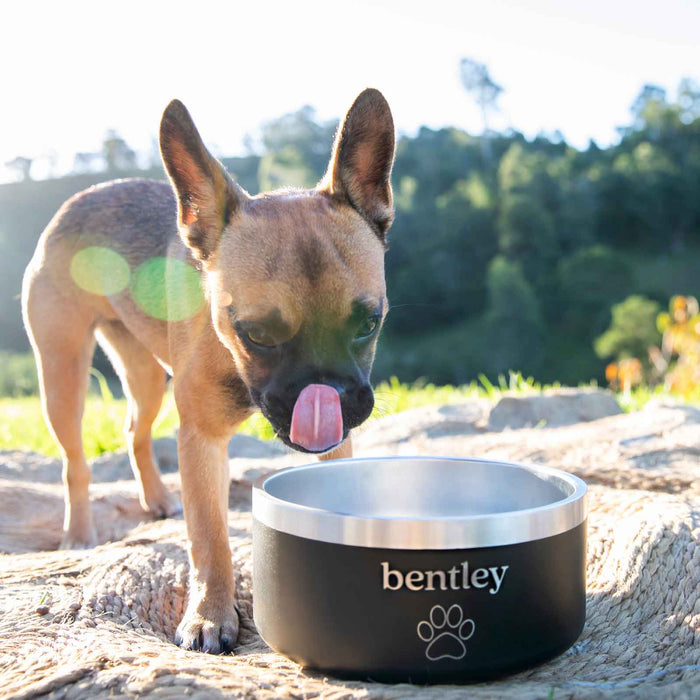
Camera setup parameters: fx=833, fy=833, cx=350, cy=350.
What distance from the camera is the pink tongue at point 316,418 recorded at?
2.29 m

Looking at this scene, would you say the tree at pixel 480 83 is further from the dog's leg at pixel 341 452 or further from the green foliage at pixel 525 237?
the dog's leg at pixel 341 452

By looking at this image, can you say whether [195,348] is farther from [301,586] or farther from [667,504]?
[667,504]

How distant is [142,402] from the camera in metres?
4.26

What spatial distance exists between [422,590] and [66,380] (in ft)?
8.52

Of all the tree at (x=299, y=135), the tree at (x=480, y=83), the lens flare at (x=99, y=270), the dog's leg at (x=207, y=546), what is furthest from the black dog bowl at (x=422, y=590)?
the tree at (x=480, y=83)

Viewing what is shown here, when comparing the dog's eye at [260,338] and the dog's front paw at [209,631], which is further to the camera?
the dog's eye at [260,338]

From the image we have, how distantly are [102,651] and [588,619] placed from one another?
1.27 metres

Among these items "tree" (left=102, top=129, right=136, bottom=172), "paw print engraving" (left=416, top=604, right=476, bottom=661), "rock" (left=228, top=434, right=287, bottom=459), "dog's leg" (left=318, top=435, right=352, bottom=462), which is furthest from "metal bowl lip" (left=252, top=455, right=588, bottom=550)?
"tree" (left=102, top=129, right=136, bottom=172)

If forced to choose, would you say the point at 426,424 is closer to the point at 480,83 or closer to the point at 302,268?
the point at 302,268

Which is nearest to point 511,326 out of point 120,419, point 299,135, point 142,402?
point 299,135

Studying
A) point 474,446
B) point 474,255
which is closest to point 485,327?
point 474,255

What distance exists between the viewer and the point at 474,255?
66062 millimetres

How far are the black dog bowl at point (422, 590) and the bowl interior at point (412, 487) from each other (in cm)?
47

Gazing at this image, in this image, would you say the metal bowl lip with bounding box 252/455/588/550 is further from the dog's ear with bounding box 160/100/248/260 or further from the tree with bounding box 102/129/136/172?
the tree with bounding box 102/129/136/172
